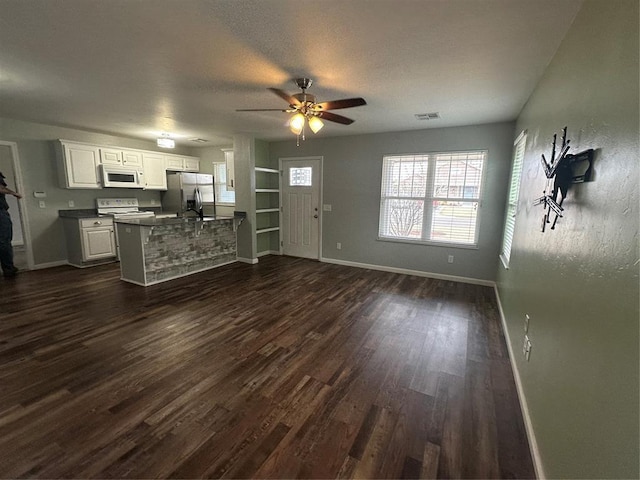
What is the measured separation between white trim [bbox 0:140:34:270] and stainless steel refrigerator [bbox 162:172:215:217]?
2275 millimetres

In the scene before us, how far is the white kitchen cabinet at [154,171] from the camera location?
591 centimetres

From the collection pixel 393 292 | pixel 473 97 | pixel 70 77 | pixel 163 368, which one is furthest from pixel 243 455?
pixel 473 97

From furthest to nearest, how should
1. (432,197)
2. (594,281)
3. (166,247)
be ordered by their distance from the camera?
(432,197)
(166,247)
(594,281)

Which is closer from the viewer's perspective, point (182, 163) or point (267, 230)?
point (267, 230)

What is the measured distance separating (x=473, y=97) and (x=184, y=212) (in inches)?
217

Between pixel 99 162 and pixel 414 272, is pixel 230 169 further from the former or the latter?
pixel 414 272

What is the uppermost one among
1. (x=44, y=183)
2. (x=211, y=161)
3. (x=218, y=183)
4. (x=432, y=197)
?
(x=211, y=161)

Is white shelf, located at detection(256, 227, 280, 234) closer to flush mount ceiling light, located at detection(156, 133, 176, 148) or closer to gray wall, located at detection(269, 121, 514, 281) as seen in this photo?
gray wall, located at detection(269, 121, 514, 281)

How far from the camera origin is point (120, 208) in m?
5.79

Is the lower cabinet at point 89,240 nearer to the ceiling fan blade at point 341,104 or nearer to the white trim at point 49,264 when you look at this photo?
the white trim at point 49,264

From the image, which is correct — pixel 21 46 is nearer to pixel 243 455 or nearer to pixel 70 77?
pixel 70 77

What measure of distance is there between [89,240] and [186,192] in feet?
6.17

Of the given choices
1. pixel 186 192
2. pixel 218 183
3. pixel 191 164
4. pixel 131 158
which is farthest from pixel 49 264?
pixel 218 183

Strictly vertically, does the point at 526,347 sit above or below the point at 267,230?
below
